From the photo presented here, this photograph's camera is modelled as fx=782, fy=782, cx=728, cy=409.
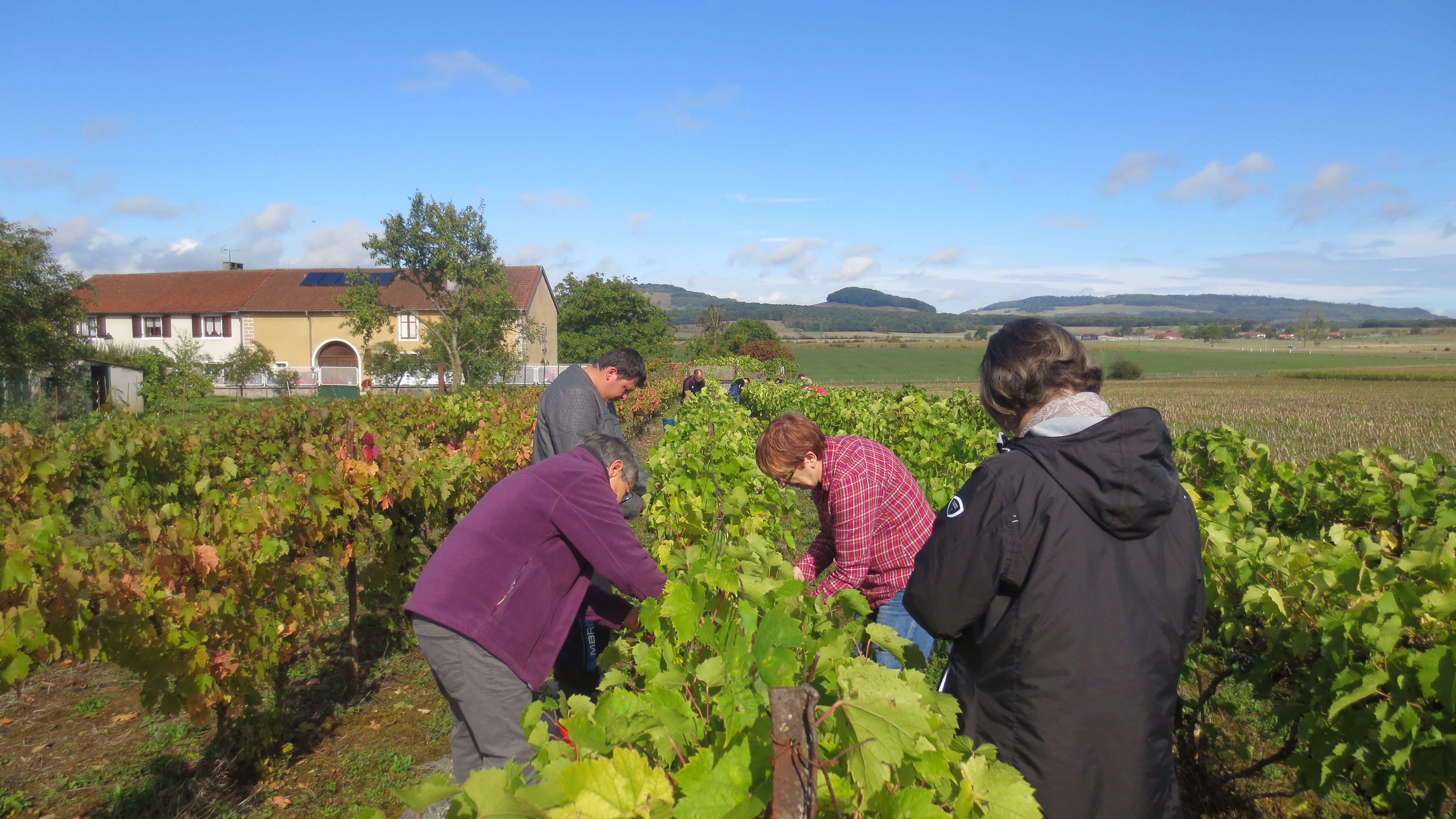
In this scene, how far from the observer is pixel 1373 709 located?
6.49 feet

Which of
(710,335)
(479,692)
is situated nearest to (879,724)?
(479,692)

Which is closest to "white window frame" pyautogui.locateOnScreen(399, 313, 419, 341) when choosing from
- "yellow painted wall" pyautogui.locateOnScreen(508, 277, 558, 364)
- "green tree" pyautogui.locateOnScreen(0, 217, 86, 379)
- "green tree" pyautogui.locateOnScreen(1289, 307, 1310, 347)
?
"yellow painted wall" pyautogui.locateOnScreen(508, 277, 558, 364)

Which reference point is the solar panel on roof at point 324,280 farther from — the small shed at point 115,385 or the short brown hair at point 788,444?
the short brown hair at point 788,444

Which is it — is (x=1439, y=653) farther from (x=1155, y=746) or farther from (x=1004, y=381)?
(x=1004, y=381)

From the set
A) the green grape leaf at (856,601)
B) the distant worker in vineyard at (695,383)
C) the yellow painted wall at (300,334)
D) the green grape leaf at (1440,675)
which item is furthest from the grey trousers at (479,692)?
the yellow painted wall at (300,334)

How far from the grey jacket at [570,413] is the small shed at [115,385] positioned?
1047 inches

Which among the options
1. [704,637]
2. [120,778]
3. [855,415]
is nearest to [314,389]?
[855,415]

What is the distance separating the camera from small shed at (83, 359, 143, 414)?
26.3 m

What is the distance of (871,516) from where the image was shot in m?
2.96

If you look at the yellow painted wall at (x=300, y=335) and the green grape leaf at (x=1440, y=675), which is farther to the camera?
the yellow painted wall at (x=300, y=335)

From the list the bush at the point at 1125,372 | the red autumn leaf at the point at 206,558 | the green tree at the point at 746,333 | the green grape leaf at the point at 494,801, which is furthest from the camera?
the green tree at the point at 746,333

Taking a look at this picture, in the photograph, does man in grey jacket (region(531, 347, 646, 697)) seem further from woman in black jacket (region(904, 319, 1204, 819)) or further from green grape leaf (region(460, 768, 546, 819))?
green grape leaf (region(460, 768, 546, 819))

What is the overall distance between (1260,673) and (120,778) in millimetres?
4735

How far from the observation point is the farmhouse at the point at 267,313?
41.5 metres
